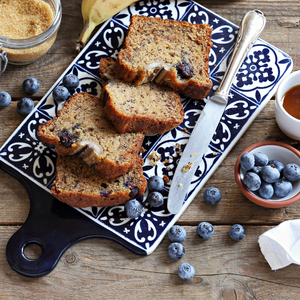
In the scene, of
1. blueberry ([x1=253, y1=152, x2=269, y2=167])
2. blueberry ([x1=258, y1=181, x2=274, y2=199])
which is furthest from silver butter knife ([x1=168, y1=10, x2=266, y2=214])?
blueberry ([x1=258, y1=181, x2=274, y2=199])

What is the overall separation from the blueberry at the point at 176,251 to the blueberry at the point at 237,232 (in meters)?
0.34

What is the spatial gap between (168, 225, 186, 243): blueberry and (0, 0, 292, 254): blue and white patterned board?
0.13ft

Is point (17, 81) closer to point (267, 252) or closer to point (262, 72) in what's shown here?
point (262, 72)

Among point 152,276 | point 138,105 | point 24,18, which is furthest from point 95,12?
point 152,276

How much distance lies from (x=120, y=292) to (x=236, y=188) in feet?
3.39

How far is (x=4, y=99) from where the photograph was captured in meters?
2.68

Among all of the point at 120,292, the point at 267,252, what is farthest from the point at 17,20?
the point at 267,252

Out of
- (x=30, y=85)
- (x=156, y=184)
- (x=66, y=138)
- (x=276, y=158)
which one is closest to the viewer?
(x=66, y=138)

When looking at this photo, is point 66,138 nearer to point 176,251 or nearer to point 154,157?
point 154,157

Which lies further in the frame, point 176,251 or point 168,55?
point 168,55

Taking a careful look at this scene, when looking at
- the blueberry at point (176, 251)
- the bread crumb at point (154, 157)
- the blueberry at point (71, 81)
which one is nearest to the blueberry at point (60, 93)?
the blueberry at point (71, 81)

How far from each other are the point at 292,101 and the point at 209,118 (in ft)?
1.87

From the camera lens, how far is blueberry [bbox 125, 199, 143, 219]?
7.93 ft

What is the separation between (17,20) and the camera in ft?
8.86
